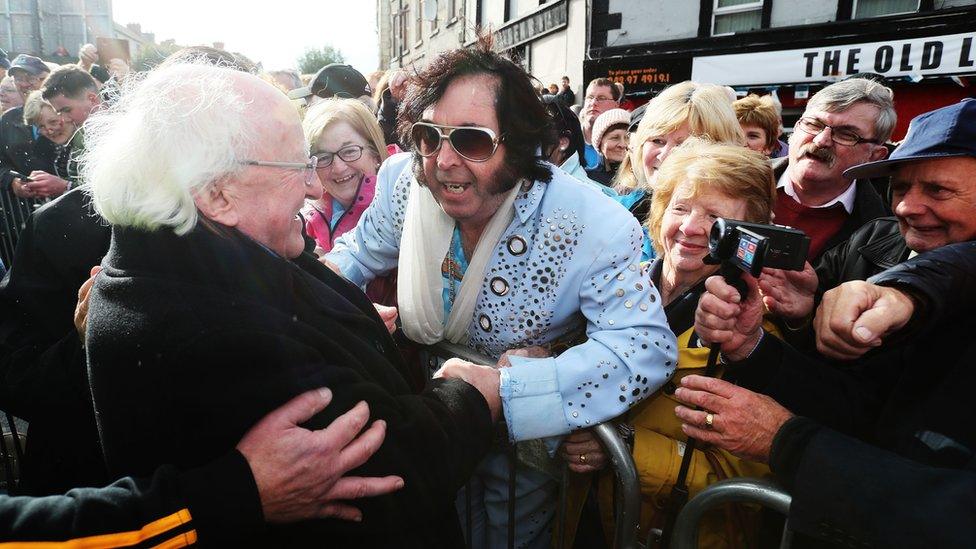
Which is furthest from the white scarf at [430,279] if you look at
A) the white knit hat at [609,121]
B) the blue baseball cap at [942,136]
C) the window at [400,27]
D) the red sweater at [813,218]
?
the window at [400,27]

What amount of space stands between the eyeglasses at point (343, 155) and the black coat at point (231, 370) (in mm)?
2145

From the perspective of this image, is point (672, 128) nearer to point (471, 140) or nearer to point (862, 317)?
point (471, 140)

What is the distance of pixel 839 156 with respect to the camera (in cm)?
310

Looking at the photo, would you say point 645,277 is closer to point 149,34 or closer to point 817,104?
point 817,104

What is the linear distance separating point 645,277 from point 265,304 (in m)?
1.22

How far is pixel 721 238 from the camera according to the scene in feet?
4.84

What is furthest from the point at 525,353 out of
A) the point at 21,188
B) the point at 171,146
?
the point at 21,188

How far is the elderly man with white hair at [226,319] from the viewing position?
4.02ft

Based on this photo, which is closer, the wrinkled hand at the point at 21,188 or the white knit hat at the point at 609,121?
the wrinkled hand at the point at 21,188

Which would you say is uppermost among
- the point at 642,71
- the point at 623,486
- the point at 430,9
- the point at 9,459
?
the point at 430,9

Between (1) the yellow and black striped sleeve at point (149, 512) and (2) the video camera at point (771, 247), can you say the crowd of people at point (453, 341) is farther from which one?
(2) the video camera at point (771, 247)

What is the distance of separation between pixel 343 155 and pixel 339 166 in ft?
0.25

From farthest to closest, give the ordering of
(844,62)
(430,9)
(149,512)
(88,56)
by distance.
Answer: (430,9)
(844,62)
(88,56)
(149,512)

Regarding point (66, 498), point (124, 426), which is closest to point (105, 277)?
point (124, 426)
